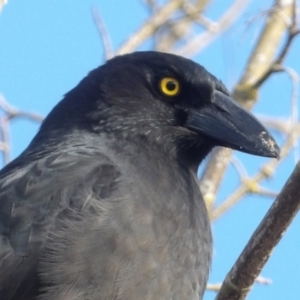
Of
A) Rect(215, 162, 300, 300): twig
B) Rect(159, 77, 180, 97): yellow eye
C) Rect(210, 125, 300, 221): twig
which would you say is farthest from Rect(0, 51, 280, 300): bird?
Rect(210, 125, 300, 221): twig

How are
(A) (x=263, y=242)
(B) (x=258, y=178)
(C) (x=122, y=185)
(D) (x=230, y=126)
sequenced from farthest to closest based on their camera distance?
(B) (x=258, y=178) → (D) (x=230, y=126) → (C) (x=122, y=185) → (A) (x=263, y=242)

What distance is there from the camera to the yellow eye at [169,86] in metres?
5.32

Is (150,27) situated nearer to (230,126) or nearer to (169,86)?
(169,86)

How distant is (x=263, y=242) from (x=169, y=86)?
1424 millimetres

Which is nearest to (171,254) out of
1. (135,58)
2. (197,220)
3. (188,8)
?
(197,220)

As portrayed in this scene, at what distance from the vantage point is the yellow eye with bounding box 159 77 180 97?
5.32 m

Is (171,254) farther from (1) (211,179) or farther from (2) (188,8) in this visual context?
(2) (188,8)

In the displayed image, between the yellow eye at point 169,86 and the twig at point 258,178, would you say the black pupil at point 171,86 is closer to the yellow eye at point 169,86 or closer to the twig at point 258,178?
the yellow eye at point 169,86

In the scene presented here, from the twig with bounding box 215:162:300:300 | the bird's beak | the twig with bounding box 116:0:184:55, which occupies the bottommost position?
the twig with bounding box 215:162:300:300

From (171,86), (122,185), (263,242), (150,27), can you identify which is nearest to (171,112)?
(171,86)

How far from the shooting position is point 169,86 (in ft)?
17.5

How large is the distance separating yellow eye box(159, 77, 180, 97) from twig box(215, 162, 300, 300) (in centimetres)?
133

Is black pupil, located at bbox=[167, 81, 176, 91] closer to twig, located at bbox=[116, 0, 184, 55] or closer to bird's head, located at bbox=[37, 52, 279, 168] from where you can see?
bird's head, located at bbox=[37, 52, 279, 168]

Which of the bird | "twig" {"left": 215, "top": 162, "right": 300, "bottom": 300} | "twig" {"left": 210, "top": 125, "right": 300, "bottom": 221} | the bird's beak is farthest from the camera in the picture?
"twig" {"left": 210, "top": 125, "right": 300, "bottom": 221}
